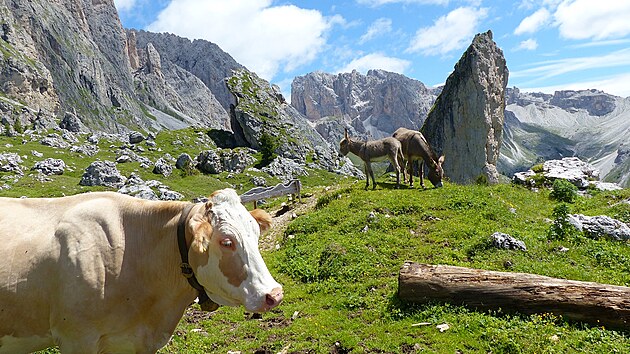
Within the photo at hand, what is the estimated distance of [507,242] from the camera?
47.0 feet

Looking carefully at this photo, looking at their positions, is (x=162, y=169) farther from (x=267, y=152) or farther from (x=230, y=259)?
(x=230, y=259)

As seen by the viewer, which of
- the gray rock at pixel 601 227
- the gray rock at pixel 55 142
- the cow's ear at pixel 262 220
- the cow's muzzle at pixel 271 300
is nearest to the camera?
the cow's muzzle at pixel 271 300

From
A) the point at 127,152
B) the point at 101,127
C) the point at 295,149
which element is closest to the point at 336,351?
the point at 127,152

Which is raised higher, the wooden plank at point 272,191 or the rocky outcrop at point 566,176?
the wooden plank at point 272,191

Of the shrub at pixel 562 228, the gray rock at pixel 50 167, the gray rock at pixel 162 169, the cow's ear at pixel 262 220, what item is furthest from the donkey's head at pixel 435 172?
Answer: the gray rock at pixel 50 167

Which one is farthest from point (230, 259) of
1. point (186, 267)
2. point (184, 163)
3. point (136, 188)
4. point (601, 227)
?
point (184, 163)

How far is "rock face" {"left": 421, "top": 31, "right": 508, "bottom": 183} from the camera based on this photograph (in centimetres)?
11381

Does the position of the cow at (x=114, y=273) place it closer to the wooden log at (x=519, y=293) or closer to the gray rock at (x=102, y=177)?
the wooden log at (x=519, y=293)

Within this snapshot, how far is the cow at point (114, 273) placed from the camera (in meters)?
5.05

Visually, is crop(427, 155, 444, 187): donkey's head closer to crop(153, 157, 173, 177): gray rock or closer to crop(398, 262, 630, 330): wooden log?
crop(398, 262, 630, 330): wooden log

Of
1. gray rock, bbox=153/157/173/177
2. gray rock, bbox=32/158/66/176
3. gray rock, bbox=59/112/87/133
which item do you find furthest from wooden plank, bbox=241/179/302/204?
gray rock, bbox=59/112/87/133

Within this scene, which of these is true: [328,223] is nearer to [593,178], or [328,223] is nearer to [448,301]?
[448,301]

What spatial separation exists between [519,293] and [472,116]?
114 meters

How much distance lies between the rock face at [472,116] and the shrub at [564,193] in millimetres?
90071
